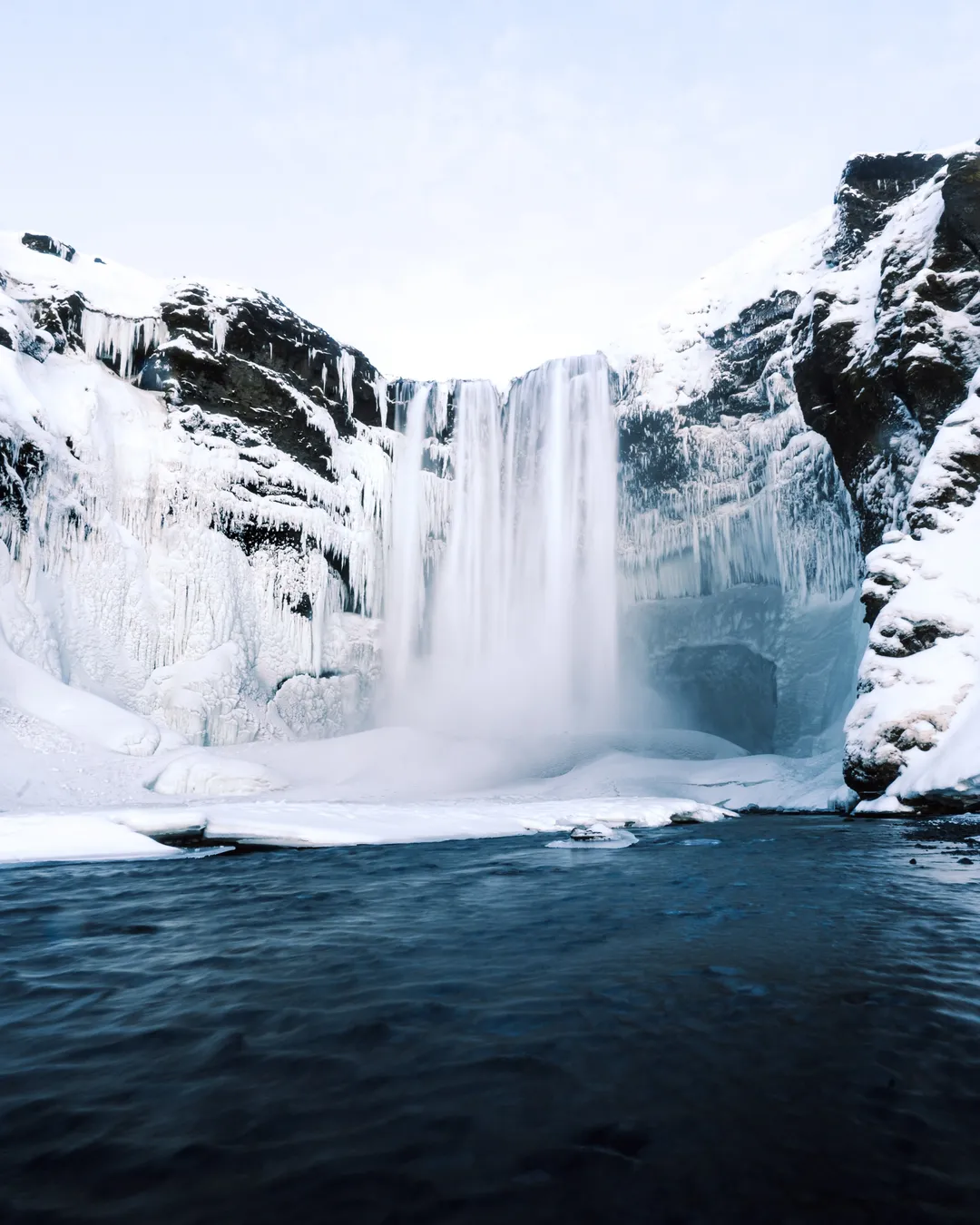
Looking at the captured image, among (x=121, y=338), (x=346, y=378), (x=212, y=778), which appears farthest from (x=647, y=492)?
(x=212, y=778)

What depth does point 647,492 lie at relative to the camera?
31141 millimetres

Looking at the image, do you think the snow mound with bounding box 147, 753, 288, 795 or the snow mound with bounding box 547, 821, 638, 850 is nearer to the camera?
the snow mound with bounding box 547, 821, 638, 850

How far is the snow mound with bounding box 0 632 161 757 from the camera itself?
53.6 ft

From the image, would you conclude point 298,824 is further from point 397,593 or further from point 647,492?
point 647,492

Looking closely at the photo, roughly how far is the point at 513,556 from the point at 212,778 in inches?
717

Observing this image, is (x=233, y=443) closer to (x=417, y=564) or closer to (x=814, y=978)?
(x=417, y=564)

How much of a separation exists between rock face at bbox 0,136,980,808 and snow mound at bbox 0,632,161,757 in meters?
1.19

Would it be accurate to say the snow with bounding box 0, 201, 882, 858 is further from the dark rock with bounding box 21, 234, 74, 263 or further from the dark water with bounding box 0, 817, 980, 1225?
the dark water with bounding box 0, 817, 980, 1225

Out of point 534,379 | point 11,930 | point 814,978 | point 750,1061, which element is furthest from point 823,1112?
point 534,379

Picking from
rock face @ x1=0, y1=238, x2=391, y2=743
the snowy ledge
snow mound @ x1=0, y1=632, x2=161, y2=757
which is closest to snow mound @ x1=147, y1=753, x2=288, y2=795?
snow mound @ x1=0, y1=632, x2=161, y2=757

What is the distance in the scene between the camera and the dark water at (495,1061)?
2.06m

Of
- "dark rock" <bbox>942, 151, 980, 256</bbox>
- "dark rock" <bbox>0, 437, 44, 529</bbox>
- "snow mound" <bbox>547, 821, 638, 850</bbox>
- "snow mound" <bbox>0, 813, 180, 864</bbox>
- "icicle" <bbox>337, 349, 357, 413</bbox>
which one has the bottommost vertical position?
"snow mound" <bbox>547, 821, 638, 850</bbox>

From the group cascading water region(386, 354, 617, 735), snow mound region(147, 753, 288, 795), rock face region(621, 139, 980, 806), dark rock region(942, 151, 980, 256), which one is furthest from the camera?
cascading water region(386, 354, 617, 735)

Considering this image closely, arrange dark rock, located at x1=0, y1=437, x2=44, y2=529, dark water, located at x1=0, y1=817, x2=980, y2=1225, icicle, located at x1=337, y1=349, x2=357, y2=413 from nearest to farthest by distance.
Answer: dark water, located at x1=0, y1=817, x2=980, y2=1225
dark rock, located at x1=0, y1=437, x2=44, y2=529
icicle, located at x1=337, y1=349, x2=357, y2=413
